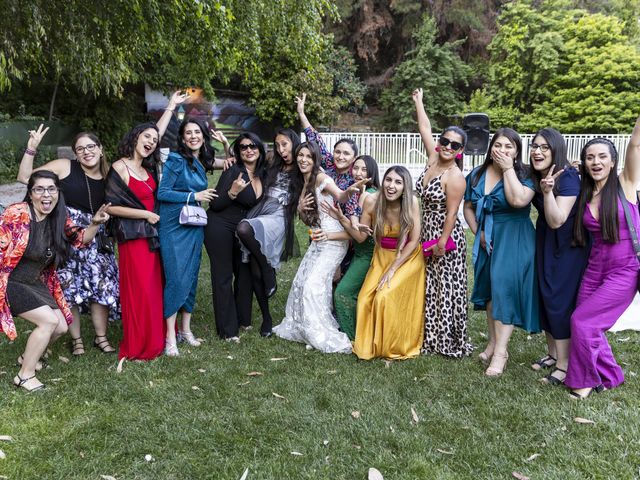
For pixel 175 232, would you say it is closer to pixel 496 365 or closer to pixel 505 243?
pixel 505 243

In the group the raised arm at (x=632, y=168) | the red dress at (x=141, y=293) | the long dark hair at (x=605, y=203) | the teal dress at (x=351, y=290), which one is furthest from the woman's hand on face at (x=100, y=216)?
the raised arm at (x=632, y=168)

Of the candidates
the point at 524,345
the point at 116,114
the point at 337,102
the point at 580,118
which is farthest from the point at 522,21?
the point at 524,345

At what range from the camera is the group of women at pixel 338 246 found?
13.9 ft

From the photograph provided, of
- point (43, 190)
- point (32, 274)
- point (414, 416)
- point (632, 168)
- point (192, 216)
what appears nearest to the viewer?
point (414, 416)

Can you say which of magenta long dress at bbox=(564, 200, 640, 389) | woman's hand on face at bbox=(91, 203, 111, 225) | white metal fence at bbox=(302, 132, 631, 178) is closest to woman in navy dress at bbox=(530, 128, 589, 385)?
magenta long dress at bbox=(564, 200, 640, 389)

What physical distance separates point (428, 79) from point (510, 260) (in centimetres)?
2439

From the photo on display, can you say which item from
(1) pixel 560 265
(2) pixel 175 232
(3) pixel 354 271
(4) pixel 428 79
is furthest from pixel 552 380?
(4) pixel 428 79

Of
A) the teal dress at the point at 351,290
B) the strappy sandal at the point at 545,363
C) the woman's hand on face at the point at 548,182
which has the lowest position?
the strappy sandal at the point at 545,363

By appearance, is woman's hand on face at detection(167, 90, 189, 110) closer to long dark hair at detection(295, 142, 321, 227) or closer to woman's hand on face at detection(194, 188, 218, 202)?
woman's hand on face at detection(194, 188, 218, 202)

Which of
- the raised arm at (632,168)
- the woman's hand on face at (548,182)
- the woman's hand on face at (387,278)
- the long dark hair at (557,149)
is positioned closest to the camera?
the raised arm at (632,168)

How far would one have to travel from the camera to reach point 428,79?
2733 cm

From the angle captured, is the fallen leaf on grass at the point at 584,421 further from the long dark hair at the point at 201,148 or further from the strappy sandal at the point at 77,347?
the strappy sandal at the point at 77,347

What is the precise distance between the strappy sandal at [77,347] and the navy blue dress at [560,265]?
408 centimetres

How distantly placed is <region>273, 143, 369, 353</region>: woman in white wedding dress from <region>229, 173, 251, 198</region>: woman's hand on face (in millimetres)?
589
